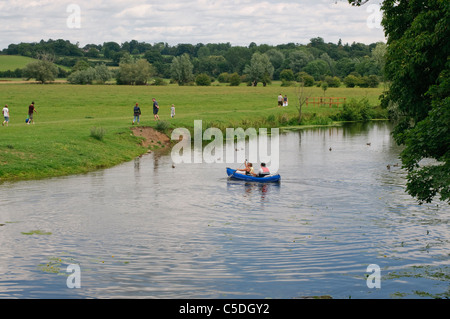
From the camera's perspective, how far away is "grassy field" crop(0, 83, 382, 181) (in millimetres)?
39094

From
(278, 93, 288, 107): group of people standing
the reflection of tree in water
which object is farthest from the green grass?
the reflection of tree in water

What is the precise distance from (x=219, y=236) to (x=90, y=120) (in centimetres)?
4163

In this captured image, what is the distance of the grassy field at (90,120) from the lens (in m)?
39.1

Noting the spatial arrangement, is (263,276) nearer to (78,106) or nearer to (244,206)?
(244,206)

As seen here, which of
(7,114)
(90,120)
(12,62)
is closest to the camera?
(7,114)

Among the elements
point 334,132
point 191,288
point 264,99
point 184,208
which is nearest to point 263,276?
point 191,288

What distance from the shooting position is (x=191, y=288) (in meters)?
16.9

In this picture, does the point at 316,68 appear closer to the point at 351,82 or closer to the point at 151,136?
the point at 351,82

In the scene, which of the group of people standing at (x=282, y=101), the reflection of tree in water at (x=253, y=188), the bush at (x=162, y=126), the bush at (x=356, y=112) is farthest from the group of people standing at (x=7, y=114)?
the bush at (x=356, y=112)

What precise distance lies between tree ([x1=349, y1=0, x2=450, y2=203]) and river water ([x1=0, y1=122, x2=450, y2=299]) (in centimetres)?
318

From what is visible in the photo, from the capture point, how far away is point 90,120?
6141cm

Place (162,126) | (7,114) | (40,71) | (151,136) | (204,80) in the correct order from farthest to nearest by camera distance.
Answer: (204,80) < (40,71) < (162,126) < (151,136) < (7,114)

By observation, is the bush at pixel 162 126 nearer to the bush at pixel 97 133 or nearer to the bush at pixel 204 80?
the bush at pixel 97 133

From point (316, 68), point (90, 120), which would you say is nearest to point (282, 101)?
point (90, 120)
